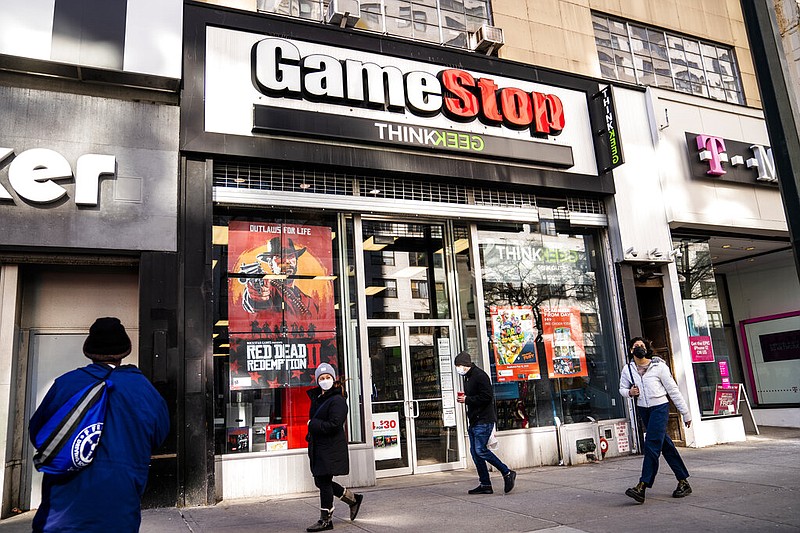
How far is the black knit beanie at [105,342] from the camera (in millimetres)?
3221

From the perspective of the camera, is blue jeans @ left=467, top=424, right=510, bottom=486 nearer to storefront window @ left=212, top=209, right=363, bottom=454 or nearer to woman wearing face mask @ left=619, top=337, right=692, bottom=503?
woman wearing face mask @ left=619, top=337, right=692, bottom=503

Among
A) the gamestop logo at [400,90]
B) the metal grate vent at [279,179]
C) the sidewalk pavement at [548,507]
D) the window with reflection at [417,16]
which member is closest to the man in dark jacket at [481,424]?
the sidewalk pavement at [548,507]

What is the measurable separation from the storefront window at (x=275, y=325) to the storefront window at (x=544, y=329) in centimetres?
282

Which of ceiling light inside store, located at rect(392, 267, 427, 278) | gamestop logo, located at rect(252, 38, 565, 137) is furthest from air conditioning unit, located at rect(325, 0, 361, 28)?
ceiling light inside store, located at rect(392, 267, 427, 278)

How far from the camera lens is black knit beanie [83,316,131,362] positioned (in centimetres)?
322

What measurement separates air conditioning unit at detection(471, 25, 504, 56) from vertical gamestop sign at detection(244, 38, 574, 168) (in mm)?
754

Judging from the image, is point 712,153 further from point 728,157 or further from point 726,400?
point 726,400

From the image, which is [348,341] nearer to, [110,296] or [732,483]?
[110,296]

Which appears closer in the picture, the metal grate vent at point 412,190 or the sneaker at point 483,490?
the sneaker at point 483,490

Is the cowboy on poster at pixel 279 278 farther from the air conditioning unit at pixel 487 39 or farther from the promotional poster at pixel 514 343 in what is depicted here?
the air conditioning unit at pixel 487 39

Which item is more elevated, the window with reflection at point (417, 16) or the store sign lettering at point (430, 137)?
the window with reflection at point (417, 16)

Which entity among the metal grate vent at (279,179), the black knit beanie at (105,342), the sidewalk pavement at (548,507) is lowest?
the sidewalk pavement at (548,507)

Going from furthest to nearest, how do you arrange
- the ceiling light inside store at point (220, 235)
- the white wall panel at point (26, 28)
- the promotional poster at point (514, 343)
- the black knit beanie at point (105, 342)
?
1. the promotional poster at point (514, 343)
2. the ceiling light inside store at point (220, 235)
3. the white wall panel at point (26, 28)
4. the black knit beanie at point (105, 342)

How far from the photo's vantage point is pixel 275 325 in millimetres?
9070
